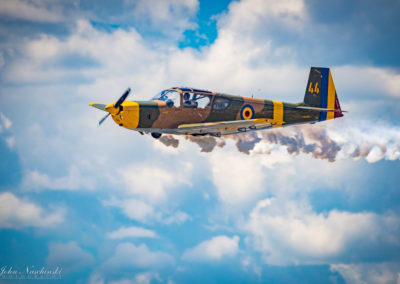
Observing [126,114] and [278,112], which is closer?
[126,114]

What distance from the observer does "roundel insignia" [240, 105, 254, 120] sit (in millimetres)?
31891

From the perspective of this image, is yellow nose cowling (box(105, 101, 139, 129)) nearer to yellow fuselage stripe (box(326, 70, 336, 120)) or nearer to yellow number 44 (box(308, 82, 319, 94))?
yellow number 44 (box(308, 82, 319, 94))

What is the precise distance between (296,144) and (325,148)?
2818 millimetres

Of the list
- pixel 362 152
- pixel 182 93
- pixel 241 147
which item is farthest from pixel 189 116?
pixel 362 152

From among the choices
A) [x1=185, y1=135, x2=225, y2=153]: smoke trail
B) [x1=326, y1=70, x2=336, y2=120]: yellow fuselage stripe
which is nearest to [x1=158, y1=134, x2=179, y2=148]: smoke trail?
[x1=185, y1=135, x2=225, y2=153]: smoke trail

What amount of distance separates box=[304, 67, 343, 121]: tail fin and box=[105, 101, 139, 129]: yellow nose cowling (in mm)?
13793

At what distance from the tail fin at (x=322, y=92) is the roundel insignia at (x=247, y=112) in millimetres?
5810

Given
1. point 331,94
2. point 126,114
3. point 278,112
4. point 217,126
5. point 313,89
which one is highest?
point 313,89

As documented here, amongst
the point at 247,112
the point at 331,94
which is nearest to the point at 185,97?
the point at 247,112

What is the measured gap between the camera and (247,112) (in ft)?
105

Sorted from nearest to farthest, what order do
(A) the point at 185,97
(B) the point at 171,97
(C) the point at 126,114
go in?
(C) the point at 126,114, (B) the point at 171,97, (A) the point at 185,97

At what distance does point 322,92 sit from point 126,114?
51.7 ft

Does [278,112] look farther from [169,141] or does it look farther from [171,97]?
[171,97]

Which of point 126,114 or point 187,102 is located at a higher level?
point 187,102
